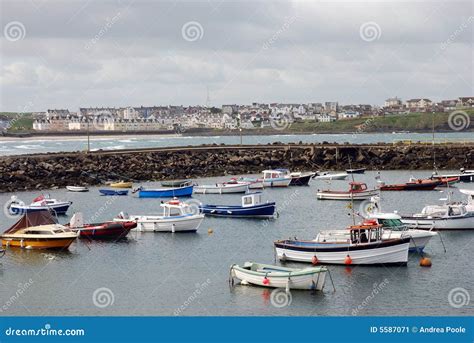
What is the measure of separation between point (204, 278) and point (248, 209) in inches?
730

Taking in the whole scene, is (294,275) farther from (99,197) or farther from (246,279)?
(99,197)

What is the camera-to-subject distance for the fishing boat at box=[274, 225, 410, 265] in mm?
36531

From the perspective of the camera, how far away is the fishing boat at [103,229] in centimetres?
4559

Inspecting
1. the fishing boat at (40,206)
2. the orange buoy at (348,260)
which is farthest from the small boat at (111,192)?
the orange buoy at (348,260)

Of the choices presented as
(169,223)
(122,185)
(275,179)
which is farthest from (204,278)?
(275,179)

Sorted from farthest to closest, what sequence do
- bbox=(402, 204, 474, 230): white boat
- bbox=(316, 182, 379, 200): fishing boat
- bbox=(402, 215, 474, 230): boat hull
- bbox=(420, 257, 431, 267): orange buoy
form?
bbox=(316, 182, 379, 200): fishing boat → bbox=(402, 204, 474, 230): white boat → bbox=(402, 215, 474, 230): boat hull → bbox=(420, 257, 431, 267): orange buoy

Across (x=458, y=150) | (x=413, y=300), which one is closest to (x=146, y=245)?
(x=413, y=300)

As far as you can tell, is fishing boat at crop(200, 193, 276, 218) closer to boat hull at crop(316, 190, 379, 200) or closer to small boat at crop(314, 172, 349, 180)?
boat hull at crop(316, 190, 379, 200)

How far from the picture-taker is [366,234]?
36.7 metres

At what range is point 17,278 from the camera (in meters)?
37.0

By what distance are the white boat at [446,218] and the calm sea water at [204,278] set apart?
2.66ft

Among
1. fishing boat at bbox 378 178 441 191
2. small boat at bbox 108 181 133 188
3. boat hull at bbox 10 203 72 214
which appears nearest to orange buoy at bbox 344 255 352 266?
boat hull at bbox 10 203 72 214

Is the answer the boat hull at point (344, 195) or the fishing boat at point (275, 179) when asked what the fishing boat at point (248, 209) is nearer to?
the boat hull at point (344, 195)

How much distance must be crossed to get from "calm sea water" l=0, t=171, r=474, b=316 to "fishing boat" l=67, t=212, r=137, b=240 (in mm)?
635
